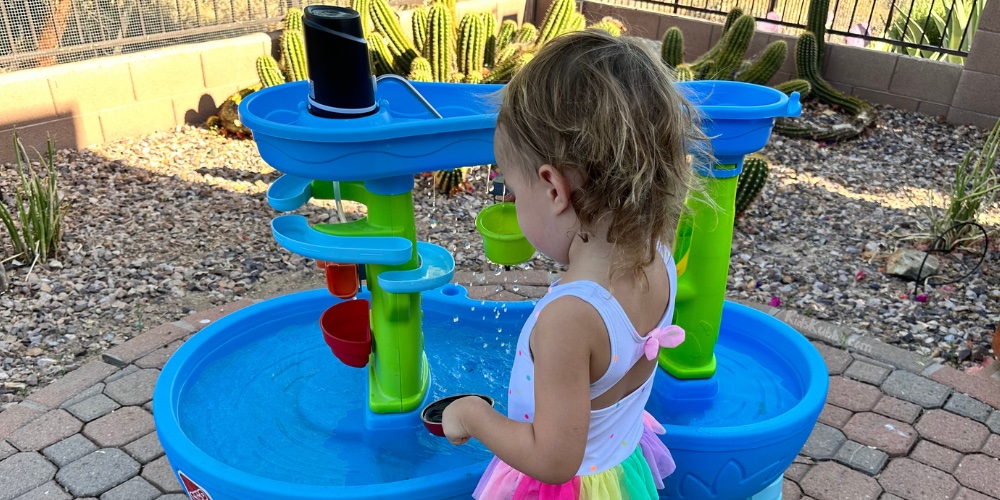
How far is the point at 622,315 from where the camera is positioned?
119 cm

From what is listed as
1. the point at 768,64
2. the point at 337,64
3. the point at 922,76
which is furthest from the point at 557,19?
the point at 337,64

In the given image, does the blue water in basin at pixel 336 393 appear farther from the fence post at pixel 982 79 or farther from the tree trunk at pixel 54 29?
the fence post at pixel 982 79

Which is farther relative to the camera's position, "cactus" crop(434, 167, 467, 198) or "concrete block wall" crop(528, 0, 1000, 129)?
"concrete block wall" crop(528, 0, 1000, 129)

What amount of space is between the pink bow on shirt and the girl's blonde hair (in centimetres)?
13

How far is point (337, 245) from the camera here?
1.71m

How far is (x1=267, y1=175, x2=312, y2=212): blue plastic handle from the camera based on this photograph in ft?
5.93

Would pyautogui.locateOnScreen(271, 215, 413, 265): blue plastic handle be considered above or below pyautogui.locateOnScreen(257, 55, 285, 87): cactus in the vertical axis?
above

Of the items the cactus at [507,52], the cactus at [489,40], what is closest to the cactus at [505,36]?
the cactus at [507,52]

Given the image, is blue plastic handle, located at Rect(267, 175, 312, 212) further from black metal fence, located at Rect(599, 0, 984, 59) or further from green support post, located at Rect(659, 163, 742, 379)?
black metal fence, located at Rect(599, 0, 984, 59)

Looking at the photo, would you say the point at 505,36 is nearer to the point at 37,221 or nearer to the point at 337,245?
the point at 37,221

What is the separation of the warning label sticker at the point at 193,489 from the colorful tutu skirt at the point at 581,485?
66cm

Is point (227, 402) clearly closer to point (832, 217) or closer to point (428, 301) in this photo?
point (428, 301)

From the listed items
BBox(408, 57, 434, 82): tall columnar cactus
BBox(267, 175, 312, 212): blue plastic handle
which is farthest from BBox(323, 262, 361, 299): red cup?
BBox(408, 57, 434, 82): tall columnar cactus

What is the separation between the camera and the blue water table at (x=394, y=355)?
1.69 m
